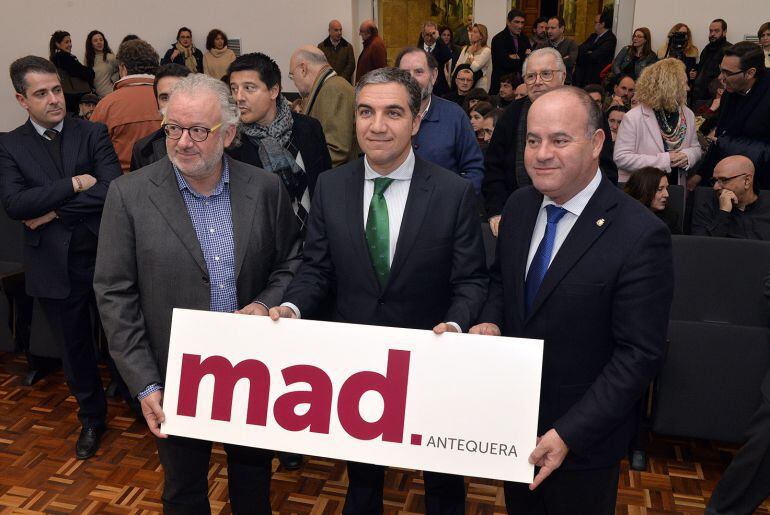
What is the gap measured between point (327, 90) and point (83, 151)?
1.28 meters

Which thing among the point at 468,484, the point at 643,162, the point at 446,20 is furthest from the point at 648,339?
the point at 446,20

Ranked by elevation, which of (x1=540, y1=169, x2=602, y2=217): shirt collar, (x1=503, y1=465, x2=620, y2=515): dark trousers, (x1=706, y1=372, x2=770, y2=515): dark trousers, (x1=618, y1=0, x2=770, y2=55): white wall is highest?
(x1=618, y1=0, x2=770, y2=55): white wall

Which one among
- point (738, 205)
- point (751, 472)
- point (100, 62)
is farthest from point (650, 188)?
point (100, 62)

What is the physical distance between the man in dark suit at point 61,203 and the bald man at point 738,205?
3278 millimetres

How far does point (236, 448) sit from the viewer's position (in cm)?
210

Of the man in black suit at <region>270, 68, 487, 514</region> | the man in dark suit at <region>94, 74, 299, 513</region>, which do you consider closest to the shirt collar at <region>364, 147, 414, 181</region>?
the man in black suit at <region>270, 68, 487, 514</region>

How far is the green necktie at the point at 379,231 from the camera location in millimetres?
2029

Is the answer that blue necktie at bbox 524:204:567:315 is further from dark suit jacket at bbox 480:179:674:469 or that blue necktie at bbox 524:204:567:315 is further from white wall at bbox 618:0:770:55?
white wall at bbox 618:0:770:55

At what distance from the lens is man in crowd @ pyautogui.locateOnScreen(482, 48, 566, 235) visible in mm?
2980

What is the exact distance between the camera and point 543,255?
68.3 inches

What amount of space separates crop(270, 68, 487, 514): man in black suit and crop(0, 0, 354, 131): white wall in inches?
355

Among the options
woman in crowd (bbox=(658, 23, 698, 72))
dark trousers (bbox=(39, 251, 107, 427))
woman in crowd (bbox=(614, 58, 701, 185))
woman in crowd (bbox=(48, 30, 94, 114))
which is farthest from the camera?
woman in crowd (bbox=(48, 30, 94, 114))

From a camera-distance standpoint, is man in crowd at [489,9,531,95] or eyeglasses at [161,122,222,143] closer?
eyeglasses at [161,122,222,143]

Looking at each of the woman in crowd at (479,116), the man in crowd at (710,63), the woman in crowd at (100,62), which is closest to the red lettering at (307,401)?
the woman in crowd at (479,116)
